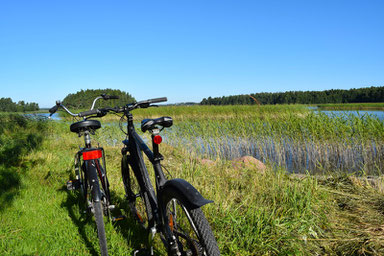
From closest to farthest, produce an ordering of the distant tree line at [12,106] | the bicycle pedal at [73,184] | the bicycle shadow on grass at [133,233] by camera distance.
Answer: the bicycle shadow on grass at [133,233] → the bicycle pedal at [73,184] → the distant tree line at [12,106]

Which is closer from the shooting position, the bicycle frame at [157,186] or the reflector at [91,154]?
the bicycle frame at [157,186]

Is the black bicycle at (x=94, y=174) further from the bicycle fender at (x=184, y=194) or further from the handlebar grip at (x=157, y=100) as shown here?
the bicycle fender at (x=184, y=194)

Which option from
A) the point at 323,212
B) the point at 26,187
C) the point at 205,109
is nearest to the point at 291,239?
the point at 323,212

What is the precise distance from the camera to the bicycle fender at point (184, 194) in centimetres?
157

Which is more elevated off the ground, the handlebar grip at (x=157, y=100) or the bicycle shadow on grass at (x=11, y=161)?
the handlebar grip at (x=157, y=100)

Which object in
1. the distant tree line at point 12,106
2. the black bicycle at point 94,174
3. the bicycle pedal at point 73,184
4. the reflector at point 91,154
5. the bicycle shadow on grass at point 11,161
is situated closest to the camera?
the black bicycle at point 94,174

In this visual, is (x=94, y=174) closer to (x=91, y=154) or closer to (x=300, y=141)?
(x=91, y=154)

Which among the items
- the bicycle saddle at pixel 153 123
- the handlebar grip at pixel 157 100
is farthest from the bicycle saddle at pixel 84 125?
the bicycle saddle at pixel 153 123

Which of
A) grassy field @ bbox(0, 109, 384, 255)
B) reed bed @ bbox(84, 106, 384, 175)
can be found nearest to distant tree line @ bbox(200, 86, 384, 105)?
reed bed @ bbox(84, 106, 384, 175)

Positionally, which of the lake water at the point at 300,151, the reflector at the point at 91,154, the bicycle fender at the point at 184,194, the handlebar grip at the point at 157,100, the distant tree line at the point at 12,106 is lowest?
the lake water at the point at 300,151

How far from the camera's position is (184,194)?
1.63m

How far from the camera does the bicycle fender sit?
157 centimetres

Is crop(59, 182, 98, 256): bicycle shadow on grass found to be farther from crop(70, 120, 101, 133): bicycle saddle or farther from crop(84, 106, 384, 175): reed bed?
crop(84, 106, 384, 175): reed bed

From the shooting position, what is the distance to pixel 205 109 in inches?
760
